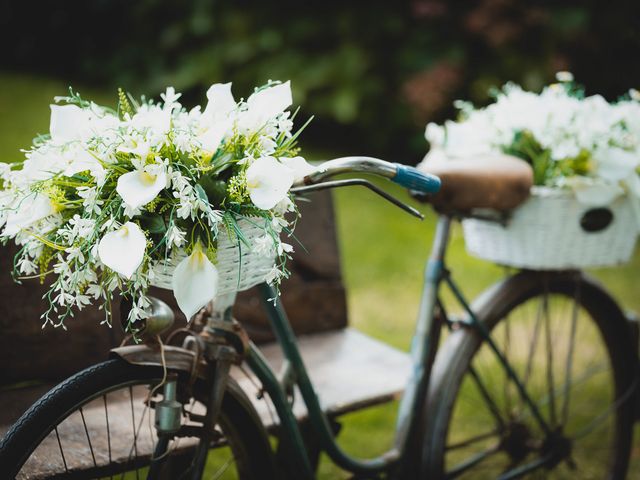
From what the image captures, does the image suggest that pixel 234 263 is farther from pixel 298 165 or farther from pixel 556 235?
pixel 556 235

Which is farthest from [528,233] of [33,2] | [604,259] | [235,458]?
[33,2]

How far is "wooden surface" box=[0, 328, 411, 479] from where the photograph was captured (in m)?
1.62

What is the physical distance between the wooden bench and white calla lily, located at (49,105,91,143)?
0.69m

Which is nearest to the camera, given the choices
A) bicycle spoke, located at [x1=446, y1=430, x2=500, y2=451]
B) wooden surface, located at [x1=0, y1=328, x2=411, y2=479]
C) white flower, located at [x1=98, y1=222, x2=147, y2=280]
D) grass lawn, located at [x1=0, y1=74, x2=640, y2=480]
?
white flower, located at [x1=98, y1=222, x2=147, y2=280]

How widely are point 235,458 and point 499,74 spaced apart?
15.4 ft

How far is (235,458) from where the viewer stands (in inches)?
67.9

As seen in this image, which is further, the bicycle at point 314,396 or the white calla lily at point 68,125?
the bicycle at point 314,396

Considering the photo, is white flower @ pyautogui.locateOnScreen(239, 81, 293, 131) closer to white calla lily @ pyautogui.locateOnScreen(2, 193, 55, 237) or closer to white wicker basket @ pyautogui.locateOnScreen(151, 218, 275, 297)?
white wicker basket @ pyautogui.locateOnScreen(151, 218, 275, 297)

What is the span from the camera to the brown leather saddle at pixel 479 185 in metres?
1.88

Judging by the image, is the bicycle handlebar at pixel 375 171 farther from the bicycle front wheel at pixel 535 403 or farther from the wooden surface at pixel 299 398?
the bicycle front wheel at pixel 535 403

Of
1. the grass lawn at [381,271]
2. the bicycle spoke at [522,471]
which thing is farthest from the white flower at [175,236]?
the grass lawn at [381,271]

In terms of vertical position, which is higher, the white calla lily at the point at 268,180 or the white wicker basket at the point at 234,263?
the white calla lily at the point at 268,180

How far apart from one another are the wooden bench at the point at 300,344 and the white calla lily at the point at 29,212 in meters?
0.53

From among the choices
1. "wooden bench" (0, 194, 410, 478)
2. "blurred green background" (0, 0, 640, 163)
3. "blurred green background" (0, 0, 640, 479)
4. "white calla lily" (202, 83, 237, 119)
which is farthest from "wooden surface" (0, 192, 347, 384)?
"blurred green background" (0, 0, 640, 163)
